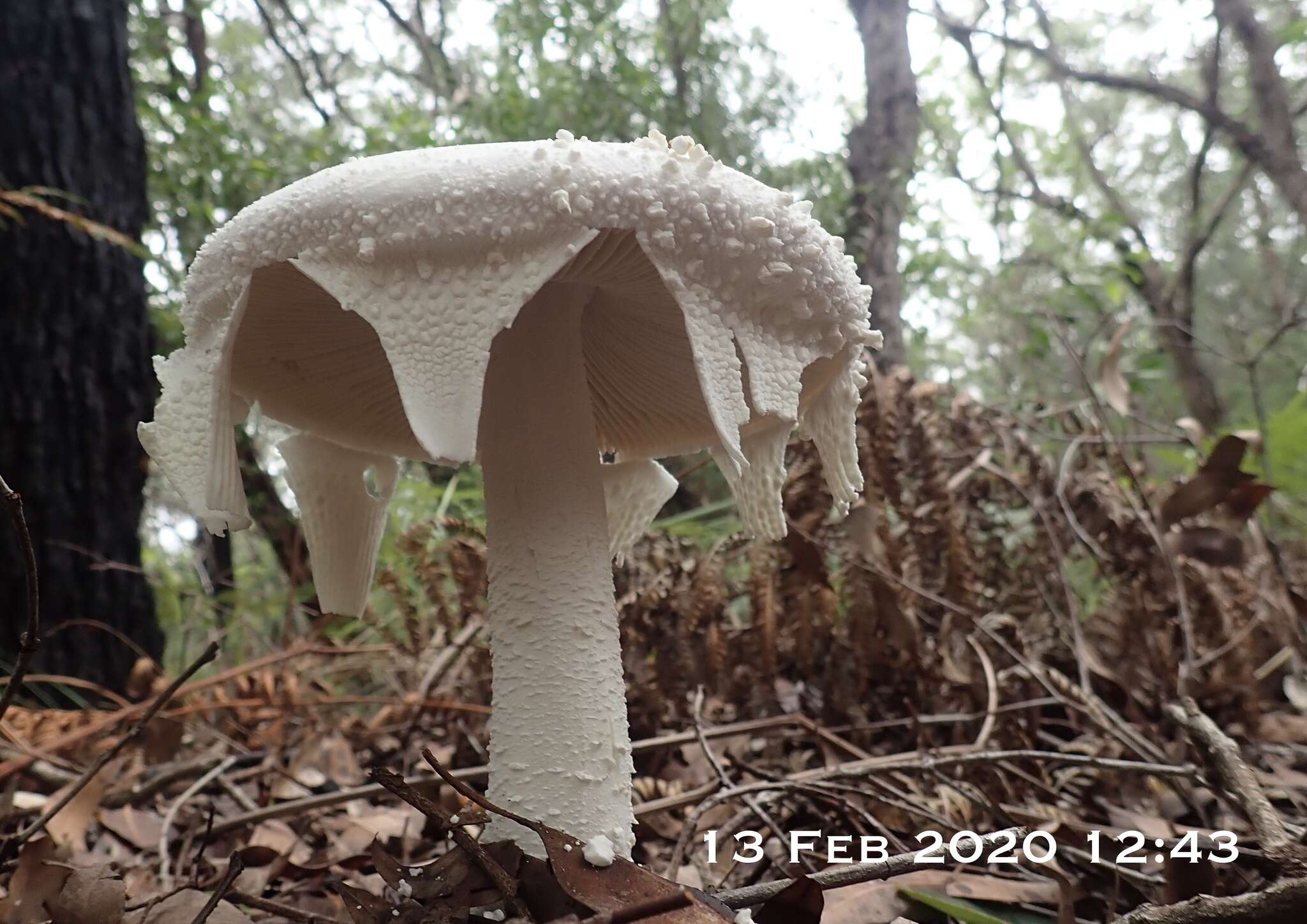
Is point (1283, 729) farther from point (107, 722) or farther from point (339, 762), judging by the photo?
point (107, 722)

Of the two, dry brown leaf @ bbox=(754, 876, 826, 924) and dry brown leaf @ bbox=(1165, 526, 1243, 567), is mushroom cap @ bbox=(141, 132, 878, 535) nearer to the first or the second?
dry brown leaf @ bbox=(754, 876, 826, 924)

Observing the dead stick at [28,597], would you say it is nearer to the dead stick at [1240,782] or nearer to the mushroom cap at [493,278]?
the mushroom cap at [493,278]

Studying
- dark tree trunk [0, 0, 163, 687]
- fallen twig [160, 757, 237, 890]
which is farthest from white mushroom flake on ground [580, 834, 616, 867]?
dark tree trunk [0, 0, 163, 687]

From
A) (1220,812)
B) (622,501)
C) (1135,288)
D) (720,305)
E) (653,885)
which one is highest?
(1135,288)

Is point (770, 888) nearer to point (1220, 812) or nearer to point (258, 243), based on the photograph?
point (258, 243)

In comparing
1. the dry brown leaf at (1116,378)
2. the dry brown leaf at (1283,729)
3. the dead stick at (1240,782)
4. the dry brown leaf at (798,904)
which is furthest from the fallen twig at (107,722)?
the dry brown leaf at (1283,729)

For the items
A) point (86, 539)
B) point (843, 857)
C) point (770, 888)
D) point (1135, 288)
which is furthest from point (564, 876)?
point (1135, 288)

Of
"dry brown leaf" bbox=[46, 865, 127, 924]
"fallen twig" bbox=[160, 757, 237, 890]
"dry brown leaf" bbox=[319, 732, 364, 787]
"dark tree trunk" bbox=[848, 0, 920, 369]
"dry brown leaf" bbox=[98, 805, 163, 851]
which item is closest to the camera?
"dry brown leaf" bbox=[46, 865, 127, 924]

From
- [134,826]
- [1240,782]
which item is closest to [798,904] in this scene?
[1240,782]
